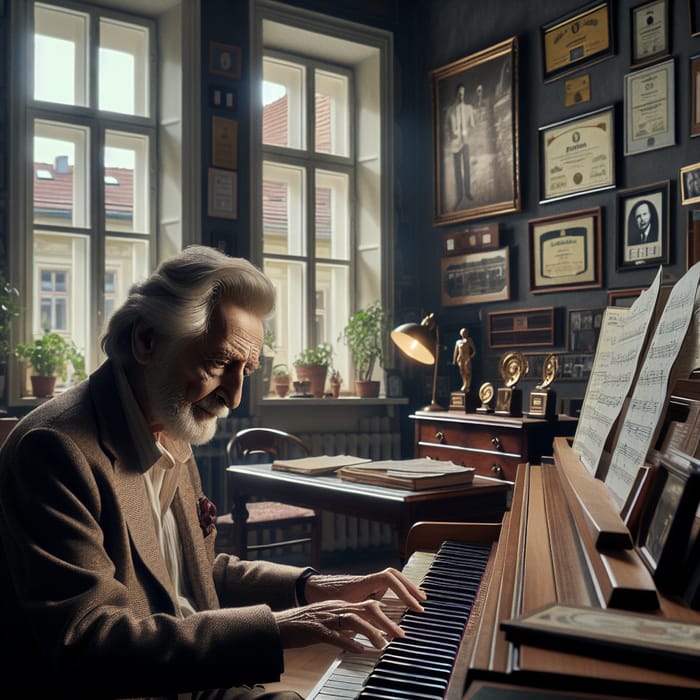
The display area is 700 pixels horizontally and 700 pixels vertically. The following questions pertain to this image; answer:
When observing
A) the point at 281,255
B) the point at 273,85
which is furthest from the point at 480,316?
the point at 273,85

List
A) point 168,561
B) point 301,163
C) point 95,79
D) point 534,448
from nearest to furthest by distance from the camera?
point 168,561 → point 534,448 → point 95,79 → point 301,163

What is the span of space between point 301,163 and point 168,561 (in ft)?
15.2

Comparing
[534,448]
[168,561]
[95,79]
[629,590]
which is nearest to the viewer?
[629,590]

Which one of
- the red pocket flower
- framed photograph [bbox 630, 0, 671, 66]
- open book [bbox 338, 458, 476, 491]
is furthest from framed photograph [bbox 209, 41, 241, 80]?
the red pocket flower

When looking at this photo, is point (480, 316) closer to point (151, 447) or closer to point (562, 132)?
point (562, 132)

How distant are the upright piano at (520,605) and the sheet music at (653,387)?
63 millimetres

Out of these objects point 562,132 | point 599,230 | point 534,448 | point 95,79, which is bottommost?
point 534,448

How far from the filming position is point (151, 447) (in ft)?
5.48

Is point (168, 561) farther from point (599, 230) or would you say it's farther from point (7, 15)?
point (7, 15)

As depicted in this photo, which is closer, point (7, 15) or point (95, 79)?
point (7, 15)

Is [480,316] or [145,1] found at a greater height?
[145,1]

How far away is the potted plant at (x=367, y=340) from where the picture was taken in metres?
5.93

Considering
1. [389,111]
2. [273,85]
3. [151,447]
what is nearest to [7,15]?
[273,85]

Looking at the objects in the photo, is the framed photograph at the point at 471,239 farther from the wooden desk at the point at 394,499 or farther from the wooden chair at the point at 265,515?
the wooden desk at the point at 394,499
